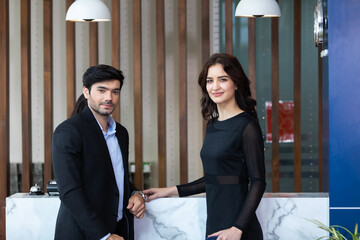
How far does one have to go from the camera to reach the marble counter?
2525 mm

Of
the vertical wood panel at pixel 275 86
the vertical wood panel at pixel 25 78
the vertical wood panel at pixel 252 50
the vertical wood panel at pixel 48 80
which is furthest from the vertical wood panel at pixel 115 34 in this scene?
the vertical wood panel at pixel 275 86

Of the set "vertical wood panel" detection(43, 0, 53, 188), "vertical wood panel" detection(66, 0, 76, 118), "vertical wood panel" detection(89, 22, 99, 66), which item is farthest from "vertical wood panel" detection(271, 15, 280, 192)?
"vertical wood panel" detection(43, 0, 53, 188)

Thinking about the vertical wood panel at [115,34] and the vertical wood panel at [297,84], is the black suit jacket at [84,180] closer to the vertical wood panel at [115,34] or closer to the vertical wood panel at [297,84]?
the vertical wood panel at [115,34]

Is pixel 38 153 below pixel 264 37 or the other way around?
below

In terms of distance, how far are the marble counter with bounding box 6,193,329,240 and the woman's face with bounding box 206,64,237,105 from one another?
0.59 meters

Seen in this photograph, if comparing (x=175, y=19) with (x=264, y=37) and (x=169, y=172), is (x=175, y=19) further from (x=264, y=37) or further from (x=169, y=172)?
(x=169, y=172)

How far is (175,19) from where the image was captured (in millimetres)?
5867

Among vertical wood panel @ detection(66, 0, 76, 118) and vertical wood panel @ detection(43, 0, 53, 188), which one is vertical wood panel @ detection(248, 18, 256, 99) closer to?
vertical wood panel @ detection(66, 0, 76, 118)

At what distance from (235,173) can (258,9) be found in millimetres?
1504

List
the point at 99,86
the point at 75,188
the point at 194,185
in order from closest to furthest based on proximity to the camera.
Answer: the point at 75,188 < the point at 99,86 < the point at 194,185

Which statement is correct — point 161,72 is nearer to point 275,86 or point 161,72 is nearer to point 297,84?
point 275,86

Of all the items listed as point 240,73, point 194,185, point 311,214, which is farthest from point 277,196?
point 240,73

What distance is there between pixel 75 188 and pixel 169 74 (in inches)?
154

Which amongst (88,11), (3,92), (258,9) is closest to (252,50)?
(258,9)
